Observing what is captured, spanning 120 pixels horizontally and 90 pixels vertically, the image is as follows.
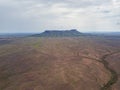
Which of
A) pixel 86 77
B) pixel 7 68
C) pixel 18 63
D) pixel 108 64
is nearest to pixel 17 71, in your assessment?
pixel 7 68

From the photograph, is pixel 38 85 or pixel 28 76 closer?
pixel 38 85

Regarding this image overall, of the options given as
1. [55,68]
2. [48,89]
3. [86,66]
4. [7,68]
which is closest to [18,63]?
[7,68]

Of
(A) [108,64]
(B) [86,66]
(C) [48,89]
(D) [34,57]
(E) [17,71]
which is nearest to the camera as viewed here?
(C) [48,89]

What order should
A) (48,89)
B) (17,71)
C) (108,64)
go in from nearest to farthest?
(48,89) → (17,71) → (108,64)

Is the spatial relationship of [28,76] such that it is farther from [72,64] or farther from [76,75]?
[72,64]

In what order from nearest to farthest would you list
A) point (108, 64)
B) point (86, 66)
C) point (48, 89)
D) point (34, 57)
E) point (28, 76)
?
1. point (48, 89)
2. point (28, 76)
3. point (86, 66)
4. point (108, 64)
5. point (34, 57)

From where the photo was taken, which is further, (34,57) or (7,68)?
(34,57)

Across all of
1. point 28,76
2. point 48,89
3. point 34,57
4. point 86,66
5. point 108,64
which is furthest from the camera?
point 34,57

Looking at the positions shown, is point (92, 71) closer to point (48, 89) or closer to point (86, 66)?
point (86, 66)
